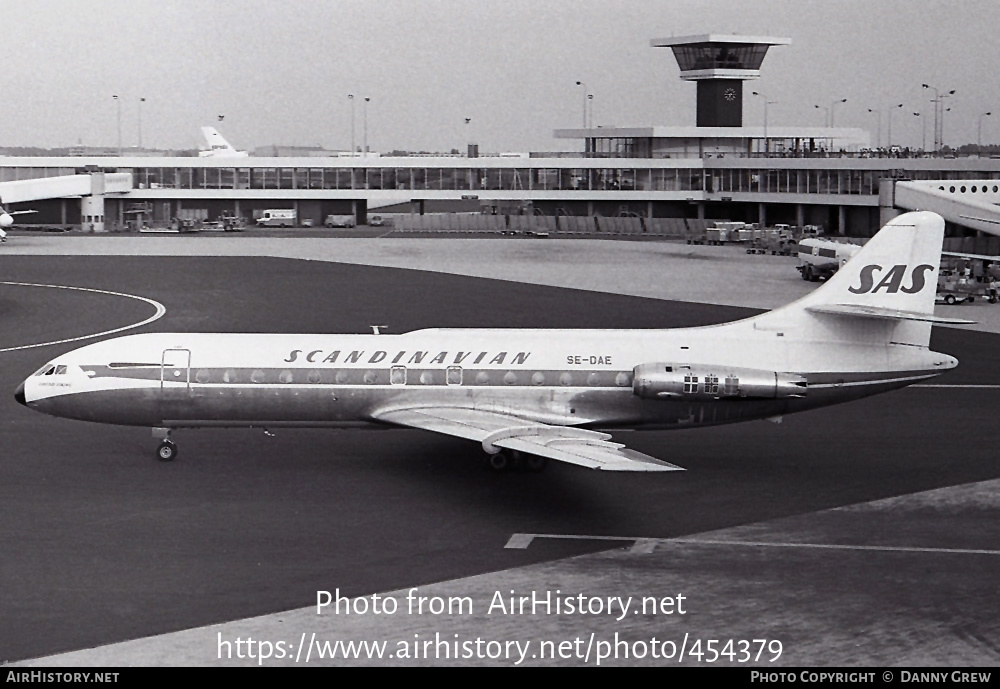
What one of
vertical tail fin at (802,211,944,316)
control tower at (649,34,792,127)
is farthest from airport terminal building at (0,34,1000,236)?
vertical tail fin at (802,211,944,316)

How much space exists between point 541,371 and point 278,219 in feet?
400

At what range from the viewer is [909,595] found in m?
22.6

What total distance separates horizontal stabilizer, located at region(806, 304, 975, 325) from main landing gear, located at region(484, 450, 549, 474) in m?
7.73

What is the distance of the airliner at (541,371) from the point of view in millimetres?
30859

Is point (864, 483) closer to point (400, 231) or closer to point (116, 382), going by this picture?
point (116, 382)

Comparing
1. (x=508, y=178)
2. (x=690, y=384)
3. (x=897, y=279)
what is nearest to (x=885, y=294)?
(x=897, y=279)

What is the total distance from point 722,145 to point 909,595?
132 m

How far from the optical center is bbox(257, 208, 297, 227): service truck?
149 metres

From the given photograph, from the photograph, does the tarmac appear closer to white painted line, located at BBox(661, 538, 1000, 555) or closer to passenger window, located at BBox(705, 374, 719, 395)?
white painted line, located at BBox(661, 538, 1000, 555)

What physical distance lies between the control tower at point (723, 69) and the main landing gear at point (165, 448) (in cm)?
13366

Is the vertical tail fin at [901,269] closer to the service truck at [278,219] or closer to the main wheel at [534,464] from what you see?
the main wheel at [534,464]

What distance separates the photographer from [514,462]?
102ft

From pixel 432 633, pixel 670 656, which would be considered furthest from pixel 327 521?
pixel 670 656

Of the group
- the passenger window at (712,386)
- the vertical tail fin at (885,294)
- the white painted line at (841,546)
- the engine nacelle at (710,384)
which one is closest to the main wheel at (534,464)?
the engine nacelle at (710,384)
